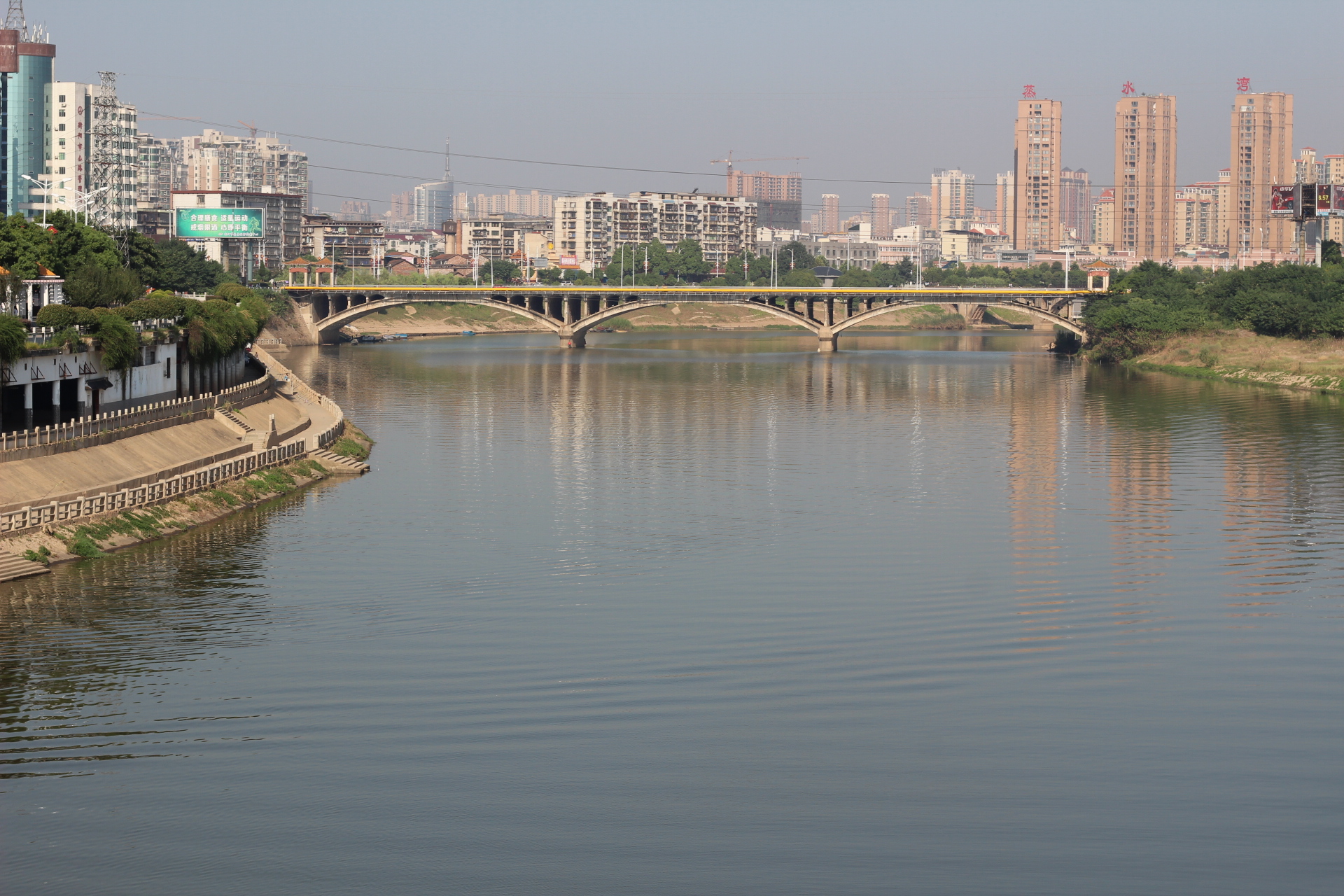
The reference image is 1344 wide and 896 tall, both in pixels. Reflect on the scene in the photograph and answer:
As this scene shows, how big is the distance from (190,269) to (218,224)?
27074 millimetres

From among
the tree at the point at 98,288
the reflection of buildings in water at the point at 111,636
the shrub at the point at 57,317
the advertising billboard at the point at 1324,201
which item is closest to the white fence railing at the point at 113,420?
the shrub at the point at 57,317

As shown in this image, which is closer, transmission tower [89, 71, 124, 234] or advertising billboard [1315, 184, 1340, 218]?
transmission tower [89, 71, 124, 234]

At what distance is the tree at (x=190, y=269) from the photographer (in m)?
106

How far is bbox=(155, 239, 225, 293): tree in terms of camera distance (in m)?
106

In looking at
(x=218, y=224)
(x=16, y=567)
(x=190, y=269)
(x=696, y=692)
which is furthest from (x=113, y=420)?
(x=218, y=224)

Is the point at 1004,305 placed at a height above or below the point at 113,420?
above

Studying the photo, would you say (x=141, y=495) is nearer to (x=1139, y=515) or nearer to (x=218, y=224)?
(x=1139, y=515)

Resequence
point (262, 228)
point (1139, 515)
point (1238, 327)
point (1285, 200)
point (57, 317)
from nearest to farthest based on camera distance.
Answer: point (1139, 515) < point (57, 317) < point (1238, 327) < point (1285, 200) < point (262, 228)

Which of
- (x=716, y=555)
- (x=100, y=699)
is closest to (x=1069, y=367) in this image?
(x=716, y=555)

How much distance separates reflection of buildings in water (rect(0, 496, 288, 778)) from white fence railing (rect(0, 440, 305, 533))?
4.21 ft

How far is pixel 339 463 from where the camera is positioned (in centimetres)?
4725

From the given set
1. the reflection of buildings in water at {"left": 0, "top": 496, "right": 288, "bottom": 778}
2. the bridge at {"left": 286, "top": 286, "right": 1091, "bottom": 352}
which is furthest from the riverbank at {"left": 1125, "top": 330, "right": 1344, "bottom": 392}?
the reflection of buildings in water at {"left": 0, "top": 496, "right": 288, "bottom": 778}

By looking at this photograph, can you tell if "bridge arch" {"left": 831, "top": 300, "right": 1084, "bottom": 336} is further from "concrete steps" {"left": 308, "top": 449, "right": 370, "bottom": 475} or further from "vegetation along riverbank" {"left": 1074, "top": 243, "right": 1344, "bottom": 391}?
"concrete steps" {"left": 308, "top": 449, "right": 370, "bottom": 475}

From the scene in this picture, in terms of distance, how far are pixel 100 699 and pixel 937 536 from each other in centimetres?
2050
